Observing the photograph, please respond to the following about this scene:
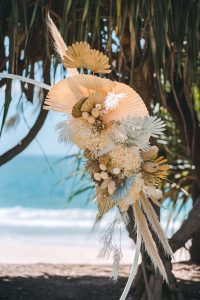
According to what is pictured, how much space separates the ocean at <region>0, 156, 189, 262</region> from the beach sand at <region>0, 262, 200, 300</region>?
39 centimetres

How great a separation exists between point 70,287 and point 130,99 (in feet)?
12.4

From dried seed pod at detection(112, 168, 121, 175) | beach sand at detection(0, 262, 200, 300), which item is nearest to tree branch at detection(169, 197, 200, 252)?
beach sand at detection(0, 262, 200, 300)

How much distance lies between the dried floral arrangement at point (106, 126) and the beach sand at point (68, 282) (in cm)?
293

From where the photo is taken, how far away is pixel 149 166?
2.09 metres

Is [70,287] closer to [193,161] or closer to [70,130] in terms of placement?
[193,161]

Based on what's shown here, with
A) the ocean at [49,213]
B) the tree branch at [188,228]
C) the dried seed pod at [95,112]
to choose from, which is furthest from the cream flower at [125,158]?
the ocean at [49,213]

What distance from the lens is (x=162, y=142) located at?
668cm

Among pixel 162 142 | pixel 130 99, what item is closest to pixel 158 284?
pixel 162 142

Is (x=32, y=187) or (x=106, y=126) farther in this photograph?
(x=32, y=187)

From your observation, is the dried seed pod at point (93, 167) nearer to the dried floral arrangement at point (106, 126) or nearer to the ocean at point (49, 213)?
the dried floral arrangement at point (106, 126)

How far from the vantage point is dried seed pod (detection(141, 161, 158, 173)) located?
6.84ft

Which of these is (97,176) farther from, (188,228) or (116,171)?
(188,228)

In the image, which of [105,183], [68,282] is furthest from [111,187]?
[68,282]

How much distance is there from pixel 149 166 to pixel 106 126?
0.57 feet
